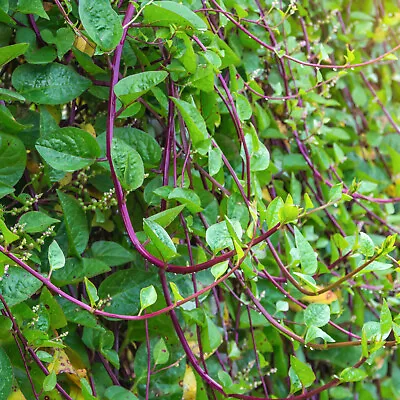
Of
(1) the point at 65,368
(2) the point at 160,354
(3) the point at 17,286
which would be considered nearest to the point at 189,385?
(2) the point at 160,354

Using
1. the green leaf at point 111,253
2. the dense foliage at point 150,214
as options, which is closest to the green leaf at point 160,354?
the dense foliage at point 150,214

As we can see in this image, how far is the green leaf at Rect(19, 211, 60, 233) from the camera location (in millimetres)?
629

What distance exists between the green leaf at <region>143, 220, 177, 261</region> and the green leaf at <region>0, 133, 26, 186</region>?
0.64ft

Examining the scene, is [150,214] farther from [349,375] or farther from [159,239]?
[349,375]

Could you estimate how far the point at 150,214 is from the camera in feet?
2.56

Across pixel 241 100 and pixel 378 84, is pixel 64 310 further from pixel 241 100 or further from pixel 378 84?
pixel 378 84

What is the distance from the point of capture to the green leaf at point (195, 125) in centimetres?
68

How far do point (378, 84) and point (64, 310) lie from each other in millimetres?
1011

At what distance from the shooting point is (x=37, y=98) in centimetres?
69

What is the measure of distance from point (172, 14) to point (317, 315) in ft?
1.25

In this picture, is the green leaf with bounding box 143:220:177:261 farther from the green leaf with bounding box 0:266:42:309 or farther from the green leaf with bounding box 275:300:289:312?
the green leaf with bounding box 275:300:289:312

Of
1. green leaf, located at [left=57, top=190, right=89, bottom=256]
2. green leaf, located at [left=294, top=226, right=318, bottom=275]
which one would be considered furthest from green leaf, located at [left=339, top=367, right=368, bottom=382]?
green leaf, located at [left=57, top=190, right=89, bottom=256]

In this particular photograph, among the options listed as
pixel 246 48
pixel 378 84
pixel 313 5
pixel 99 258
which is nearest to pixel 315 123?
pixel 246 48

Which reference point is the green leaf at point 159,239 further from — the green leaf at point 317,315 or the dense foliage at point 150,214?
the green leaf at point 317,315
